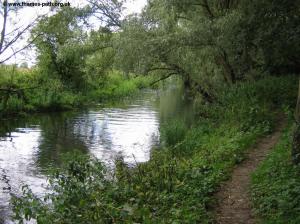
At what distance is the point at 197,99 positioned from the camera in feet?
80.6

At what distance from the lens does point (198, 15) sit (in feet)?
62.2

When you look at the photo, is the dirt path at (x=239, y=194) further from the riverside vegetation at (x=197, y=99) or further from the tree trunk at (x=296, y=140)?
the tree trunk at (x=296, y=140)

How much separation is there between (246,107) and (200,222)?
9.17 meters

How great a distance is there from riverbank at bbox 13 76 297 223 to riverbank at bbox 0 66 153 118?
9.80 metres

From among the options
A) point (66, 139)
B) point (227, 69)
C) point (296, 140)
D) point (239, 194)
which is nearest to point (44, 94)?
point (66, 139)

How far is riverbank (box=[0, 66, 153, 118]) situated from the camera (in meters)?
27.3

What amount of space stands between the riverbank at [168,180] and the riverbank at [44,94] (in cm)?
980

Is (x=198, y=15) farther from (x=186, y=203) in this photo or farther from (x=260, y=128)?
(x=186, y=203)

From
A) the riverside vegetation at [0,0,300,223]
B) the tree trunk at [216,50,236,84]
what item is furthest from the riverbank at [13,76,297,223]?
the tree trunk at [216,50,236,84]

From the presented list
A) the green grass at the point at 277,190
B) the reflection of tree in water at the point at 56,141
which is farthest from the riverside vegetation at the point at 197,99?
the reflection of tree in water at the point at 56,141

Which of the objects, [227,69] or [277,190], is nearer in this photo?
[277,190]

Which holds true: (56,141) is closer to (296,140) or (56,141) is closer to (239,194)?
(239,194)

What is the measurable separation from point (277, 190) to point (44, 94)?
25803 mm

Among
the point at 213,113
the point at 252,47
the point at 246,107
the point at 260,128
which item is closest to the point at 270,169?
the point at 260,128
